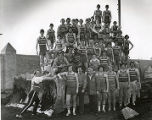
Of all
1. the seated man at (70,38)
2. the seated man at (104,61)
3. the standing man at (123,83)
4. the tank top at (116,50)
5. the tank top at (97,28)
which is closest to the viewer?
the standing man at (123,83)

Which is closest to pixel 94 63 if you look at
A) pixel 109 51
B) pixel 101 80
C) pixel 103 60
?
pixel 103 60

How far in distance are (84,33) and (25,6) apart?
294 centimetres

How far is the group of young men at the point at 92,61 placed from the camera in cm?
942

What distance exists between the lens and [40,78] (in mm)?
9164

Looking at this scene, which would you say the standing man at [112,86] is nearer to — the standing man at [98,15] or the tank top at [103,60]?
the tank top at [103,60]

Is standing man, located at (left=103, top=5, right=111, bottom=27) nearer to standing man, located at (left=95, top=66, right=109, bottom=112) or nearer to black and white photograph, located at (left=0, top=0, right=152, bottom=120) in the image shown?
black and white photograph, located at (left=0, top=0, right=152, bottom=120)

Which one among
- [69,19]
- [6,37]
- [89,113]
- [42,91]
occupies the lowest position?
[89,113]

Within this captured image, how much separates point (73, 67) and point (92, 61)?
0.64 meters

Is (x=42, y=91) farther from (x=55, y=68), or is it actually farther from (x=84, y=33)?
(x=84, y=33)

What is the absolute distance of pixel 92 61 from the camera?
10.0 m

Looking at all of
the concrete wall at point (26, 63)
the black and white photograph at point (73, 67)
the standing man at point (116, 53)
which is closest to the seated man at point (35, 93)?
the black and white photograph at point (73, 67)

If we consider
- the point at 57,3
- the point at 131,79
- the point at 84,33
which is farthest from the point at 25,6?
the point at 131,79

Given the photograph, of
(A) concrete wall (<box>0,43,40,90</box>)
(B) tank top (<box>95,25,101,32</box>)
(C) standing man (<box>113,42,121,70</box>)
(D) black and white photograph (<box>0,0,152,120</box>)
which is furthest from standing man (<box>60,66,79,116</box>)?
(B) tank top (<box>95,25,101,32</box>)

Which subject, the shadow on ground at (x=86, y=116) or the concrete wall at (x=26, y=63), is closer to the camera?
the shadow on ground at (x=86, y=116)
